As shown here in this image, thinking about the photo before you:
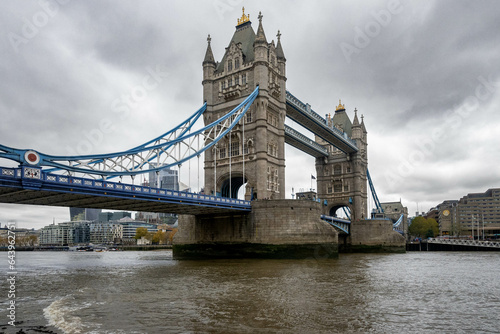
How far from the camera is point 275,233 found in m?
38.0

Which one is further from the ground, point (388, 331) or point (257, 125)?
point (257, 125)

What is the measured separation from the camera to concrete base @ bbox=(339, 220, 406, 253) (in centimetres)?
5984

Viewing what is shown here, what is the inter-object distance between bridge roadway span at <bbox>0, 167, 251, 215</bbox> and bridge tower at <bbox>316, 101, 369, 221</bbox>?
3946 cm

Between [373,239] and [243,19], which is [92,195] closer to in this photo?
[243,19]

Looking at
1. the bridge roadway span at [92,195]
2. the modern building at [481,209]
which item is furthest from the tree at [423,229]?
the bridge roadway span at [92,195]

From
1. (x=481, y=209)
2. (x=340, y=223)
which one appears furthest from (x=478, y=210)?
(x=340, y=223)

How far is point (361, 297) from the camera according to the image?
15398 mm

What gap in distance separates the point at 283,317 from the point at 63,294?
378 inches

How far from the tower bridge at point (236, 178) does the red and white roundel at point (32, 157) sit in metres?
0.53

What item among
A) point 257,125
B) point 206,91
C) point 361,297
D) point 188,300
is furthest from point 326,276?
point 206,91

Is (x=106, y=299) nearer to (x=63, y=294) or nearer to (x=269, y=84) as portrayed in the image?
(x=63, y=294)

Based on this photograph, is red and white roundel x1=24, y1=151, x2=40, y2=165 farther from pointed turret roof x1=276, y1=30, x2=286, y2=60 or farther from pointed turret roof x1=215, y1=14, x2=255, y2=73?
pointed turret roof x1=276, y1=30, x2=286, y2=60

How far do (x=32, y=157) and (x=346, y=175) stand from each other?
60.3 meters

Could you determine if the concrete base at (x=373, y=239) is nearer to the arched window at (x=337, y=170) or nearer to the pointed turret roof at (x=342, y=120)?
the arched window at (x=337, y=170)
